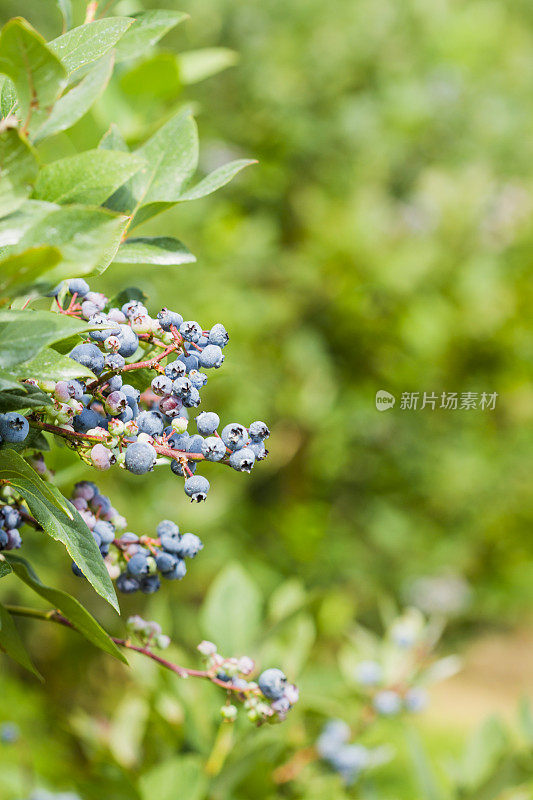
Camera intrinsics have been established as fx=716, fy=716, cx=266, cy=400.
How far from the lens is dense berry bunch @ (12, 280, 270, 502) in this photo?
0.29 m

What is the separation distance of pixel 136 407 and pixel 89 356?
3 cm

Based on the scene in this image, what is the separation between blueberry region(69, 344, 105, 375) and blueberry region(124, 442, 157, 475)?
0.04m

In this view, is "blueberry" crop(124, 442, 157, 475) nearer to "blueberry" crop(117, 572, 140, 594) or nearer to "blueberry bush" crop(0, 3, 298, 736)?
"blueberry bush" crop(0, 3, 298, 736)

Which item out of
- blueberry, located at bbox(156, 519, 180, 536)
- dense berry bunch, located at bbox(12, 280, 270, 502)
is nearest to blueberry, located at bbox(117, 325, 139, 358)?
dense berry bunch, located at bbox(12, 280, 270, 502)

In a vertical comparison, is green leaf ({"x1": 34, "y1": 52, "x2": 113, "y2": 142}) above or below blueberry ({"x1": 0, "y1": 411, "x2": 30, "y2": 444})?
above

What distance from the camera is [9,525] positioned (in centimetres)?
33

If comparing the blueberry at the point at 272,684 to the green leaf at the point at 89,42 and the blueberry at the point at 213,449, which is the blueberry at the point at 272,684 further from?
the green leaf at the point at 89,42

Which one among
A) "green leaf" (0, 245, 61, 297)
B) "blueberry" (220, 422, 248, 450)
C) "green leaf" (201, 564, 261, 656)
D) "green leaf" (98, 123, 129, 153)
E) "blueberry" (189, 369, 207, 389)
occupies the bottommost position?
"green leaf" (201, 564, 261, 656)

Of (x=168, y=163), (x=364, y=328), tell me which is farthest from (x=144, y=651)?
(x=364, y=328)

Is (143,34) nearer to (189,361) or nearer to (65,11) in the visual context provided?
(65,11)

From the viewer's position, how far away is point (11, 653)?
345 mm

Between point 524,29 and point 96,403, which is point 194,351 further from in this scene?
point 524,29

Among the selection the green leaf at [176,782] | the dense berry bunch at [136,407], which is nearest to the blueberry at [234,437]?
the dense berry bunch at [136,407]

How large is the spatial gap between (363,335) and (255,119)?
923 millimetres
